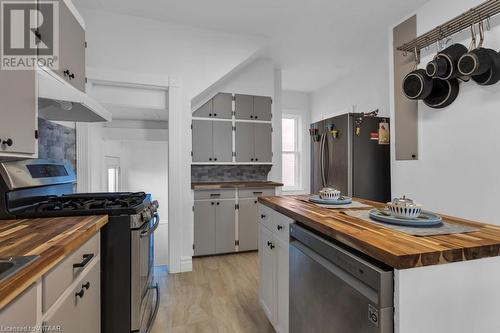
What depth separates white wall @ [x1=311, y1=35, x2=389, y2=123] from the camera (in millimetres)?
3664

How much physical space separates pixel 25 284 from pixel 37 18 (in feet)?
4.39

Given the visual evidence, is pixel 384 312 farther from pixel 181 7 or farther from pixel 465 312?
pixel 181 7

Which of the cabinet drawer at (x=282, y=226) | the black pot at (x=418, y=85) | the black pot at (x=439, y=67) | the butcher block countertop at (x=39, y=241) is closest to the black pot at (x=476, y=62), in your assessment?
the black pot at (x=439, y=67)

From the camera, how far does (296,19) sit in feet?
9.09

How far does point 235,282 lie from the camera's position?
255 centimetres

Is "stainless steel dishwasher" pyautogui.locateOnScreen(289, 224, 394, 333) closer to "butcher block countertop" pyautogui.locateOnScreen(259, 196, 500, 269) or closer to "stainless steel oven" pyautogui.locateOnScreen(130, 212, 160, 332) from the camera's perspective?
"butcher block countertop" pyautogui.locateOnScreen(259, 196, 500, 269)

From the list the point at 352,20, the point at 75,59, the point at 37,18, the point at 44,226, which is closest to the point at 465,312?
the point at 44,226

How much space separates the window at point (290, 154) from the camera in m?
5.23

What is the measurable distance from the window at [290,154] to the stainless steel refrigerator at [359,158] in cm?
202

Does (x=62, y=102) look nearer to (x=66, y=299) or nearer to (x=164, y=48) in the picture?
(x=66, y=299)

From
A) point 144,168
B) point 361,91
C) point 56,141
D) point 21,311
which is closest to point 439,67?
point 361,91

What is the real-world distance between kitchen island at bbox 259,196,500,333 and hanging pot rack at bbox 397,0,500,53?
67.3 inches

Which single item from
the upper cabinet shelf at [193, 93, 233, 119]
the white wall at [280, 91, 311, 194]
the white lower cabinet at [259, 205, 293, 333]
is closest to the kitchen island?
the white lower cabinet at [259, 205, 293, 333]

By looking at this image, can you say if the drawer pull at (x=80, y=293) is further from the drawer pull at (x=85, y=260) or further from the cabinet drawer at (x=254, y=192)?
the cabinet drawer at (x=254, y=192)
